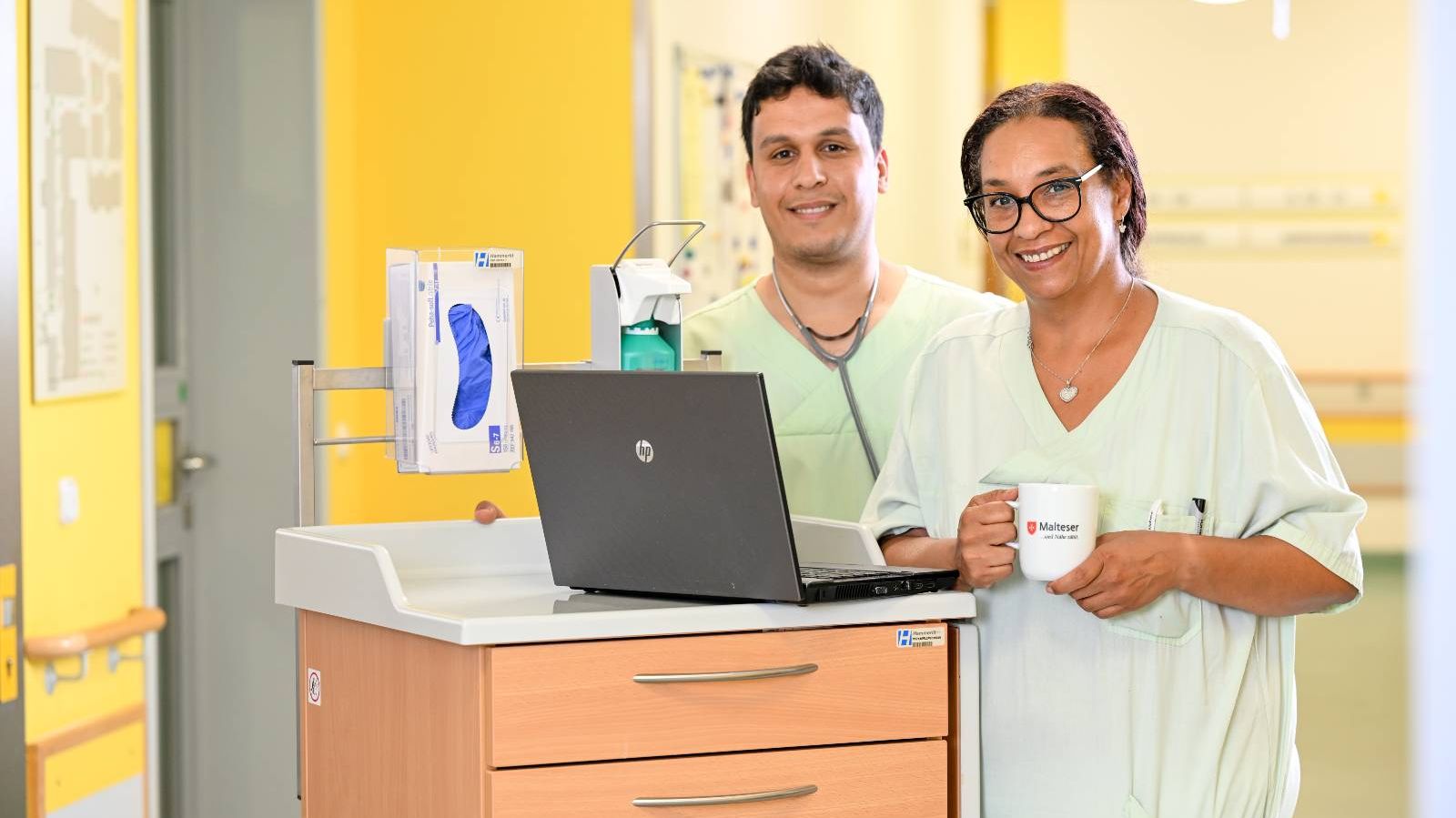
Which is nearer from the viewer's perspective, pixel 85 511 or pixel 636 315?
pixel 636 315

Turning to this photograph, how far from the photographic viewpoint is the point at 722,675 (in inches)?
58.4

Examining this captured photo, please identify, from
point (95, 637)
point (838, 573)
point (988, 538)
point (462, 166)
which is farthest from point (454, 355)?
point (462, 166)

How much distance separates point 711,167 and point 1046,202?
2.06 metres

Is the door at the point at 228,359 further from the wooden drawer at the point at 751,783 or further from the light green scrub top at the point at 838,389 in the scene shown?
the wooden drawer at the point at 751,783

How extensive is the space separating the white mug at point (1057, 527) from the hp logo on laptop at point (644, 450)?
380 millimetres

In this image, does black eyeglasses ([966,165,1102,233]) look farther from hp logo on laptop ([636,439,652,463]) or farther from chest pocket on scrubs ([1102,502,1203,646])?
hp logo on laptop ([636,439,652,463])

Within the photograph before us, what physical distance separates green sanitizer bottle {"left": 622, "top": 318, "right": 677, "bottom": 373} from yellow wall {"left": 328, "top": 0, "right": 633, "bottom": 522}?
1964 millimetres

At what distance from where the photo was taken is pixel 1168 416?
5.52 ft

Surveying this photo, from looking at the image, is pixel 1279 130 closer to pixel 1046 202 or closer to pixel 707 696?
pixel 1046 202

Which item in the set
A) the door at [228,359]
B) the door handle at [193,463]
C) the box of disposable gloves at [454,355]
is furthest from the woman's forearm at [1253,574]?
the door handle at [193,463]

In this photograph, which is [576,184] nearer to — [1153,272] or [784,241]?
[784,241]

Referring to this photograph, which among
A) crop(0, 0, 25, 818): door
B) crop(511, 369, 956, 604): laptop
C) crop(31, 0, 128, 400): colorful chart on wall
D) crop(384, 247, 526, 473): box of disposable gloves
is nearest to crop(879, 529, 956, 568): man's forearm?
crop(511, 369, 956, 604): laptop

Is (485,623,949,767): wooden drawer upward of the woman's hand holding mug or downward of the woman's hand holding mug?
downward

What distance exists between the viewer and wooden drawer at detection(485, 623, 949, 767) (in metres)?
1.43
